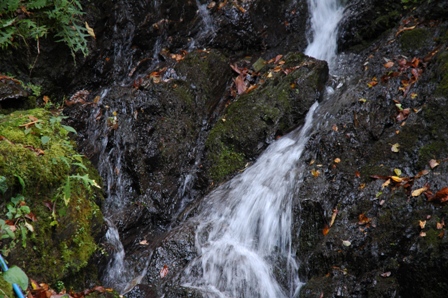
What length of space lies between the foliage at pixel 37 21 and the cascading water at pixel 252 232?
3584 millimetres

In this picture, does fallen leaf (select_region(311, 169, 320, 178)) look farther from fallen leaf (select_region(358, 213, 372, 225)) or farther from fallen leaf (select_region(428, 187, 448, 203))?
fallen leaf (select_region(428, 187, 448, 203))

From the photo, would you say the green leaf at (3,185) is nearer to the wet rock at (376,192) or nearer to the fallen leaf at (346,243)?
the wet rock at (376,192)

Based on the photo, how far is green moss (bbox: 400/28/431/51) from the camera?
23.0ft

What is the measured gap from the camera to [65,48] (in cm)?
745

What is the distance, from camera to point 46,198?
172 inches

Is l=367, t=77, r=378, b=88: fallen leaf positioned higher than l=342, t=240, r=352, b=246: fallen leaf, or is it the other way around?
l=367, t=77, r=378, b=88: fallen leaf

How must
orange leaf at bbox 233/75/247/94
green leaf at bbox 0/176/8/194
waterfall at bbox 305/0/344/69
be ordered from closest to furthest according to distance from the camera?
green leaf at bbox 0/176/8/194 < orange leaf at bbox 233/75/247/94 < waterfall at bbox 305/0/344/69

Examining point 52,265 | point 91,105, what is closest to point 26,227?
point 52,265

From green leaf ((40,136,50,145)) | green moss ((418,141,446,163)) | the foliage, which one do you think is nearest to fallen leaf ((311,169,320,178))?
green moss ((418,141,446,163))

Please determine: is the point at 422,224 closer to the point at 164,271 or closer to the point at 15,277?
the point at 164,271

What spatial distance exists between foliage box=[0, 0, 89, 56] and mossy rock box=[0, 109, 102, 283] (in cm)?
236

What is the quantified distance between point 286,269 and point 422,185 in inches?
75.0

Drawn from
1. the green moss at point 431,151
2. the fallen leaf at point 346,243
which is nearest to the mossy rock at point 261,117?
the green moss at point 431,151

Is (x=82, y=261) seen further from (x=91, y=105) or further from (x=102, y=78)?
(x=102, y=78)
